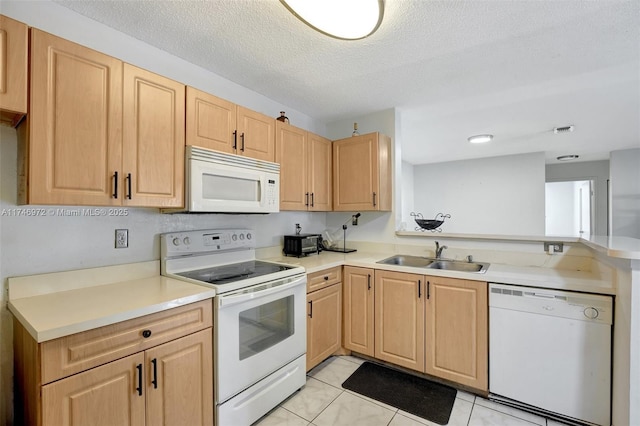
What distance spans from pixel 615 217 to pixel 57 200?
284 inches

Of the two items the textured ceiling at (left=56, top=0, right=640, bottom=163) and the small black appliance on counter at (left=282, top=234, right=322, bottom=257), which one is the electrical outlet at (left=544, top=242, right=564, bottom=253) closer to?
the textured ceiling at (left=56, top=0, right=640, bottom=163)

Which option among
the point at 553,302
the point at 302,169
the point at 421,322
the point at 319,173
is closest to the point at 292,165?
the point at 302,169

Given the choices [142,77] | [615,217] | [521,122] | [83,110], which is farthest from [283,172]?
[615,217]

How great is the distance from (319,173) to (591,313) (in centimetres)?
227

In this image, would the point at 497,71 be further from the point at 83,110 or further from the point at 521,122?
the point at 83,110

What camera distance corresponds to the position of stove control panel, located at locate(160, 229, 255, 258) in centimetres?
192

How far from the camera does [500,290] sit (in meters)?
1.91

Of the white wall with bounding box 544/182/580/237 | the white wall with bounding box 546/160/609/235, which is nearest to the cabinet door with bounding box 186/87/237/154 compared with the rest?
the white wall with bounding box 546/160/609/235

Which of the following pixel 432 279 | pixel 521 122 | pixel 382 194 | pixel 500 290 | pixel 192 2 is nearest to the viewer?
pixel 192 2

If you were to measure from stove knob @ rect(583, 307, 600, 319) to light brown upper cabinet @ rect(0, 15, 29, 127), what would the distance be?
306 cm

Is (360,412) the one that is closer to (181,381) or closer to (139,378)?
(181,381)

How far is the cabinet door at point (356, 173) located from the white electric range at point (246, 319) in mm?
1098

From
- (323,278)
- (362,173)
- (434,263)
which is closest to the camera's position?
(323,278)

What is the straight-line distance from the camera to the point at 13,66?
1.19 m
